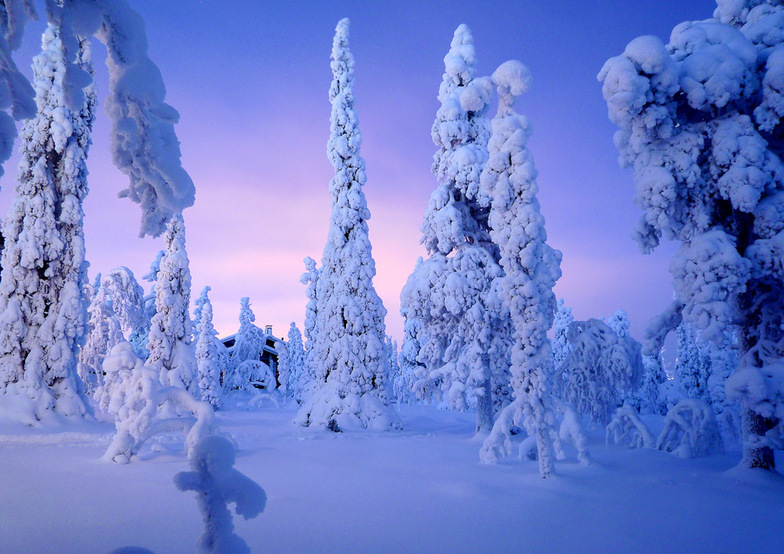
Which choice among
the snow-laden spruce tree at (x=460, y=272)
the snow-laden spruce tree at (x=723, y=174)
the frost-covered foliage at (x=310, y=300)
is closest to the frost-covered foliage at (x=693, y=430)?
the snow-laden spruce tree at (x=723, y=174)

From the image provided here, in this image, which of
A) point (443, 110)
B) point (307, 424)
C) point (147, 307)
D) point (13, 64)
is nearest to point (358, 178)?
point (443, 110)

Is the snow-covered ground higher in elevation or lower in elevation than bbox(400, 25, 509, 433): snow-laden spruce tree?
lower

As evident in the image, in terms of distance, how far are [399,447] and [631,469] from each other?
16.6ft

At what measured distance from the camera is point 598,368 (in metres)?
13.1

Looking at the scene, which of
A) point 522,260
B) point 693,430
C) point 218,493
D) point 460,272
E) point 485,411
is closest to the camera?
point 218,493

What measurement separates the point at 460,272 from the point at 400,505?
31.0 feet

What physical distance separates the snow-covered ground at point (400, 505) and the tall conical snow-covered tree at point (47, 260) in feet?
14.1

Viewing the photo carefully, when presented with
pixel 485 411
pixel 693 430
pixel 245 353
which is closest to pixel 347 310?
pixel 485 411

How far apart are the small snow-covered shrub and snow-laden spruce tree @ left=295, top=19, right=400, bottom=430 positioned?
7.18m

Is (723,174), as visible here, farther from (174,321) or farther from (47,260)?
(174,321)

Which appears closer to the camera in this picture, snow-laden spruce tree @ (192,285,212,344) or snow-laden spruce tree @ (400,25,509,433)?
snow-laden spruce tree @ (400,25,509,433)

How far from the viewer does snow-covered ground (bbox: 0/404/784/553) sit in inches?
194

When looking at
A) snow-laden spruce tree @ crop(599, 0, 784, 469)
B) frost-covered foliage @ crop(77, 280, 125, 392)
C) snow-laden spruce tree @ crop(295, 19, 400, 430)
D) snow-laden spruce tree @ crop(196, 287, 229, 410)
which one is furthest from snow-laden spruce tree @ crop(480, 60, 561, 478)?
frost-covered foliage @ crop(77, 280, 125, 392)

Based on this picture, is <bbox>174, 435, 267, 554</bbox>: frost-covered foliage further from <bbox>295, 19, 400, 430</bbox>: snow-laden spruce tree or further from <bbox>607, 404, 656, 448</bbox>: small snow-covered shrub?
<bbox>295, 19, 400, 430</bbox>: snow-laden spruce tree
